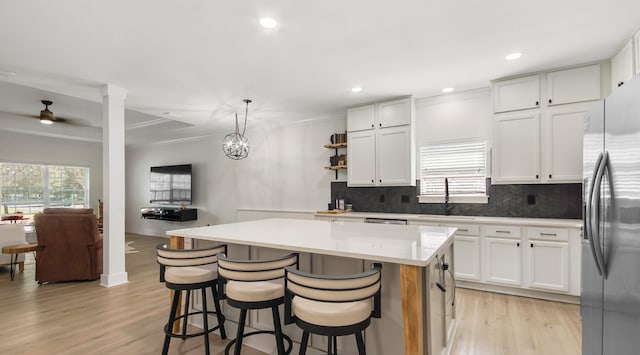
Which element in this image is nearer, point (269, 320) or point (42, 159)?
point (269, 320)

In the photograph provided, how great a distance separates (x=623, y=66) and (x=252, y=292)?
3752mm

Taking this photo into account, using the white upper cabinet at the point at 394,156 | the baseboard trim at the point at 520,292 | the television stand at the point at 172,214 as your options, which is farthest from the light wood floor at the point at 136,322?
the television stand at the point at 172,214

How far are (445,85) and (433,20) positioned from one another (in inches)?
64.9

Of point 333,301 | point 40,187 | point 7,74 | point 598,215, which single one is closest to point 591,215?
point 598,215

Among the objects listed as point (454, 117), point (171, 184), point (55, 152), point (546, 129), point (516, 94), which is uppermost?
point (516, 94)

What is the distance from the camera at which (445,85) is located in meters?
3.87

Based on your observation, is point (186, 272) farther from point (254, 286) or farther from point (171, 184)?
point (171, 184)

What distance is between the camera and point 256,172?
658cm

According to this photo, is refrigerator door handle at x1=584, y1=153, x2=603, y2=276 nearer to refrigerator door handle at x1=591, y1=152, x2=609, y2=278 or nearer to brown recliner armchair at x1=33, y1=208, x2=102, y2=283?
refrigerator door handle at x1=591, y1=152, x2=609, y2=278

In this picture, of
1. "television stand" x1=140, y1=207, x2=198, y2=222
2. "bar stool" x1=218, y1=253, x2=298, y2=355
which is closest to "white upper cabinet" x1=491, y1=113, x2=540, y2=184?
"bar stool" x1=218, y1=253, x2=298, y2=355

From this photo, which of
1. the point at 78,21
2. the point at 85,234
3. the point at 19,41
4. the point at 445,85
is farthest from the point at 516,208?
the point at 85,234

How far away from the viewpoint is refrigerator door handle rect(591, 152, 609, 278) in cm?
161

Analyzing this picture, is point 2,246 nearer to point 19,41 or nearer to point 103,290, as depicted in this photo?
point 103,290

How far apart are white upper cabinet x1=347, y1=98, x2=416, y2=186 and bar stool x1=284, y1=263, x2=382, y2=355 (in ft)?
9.72
